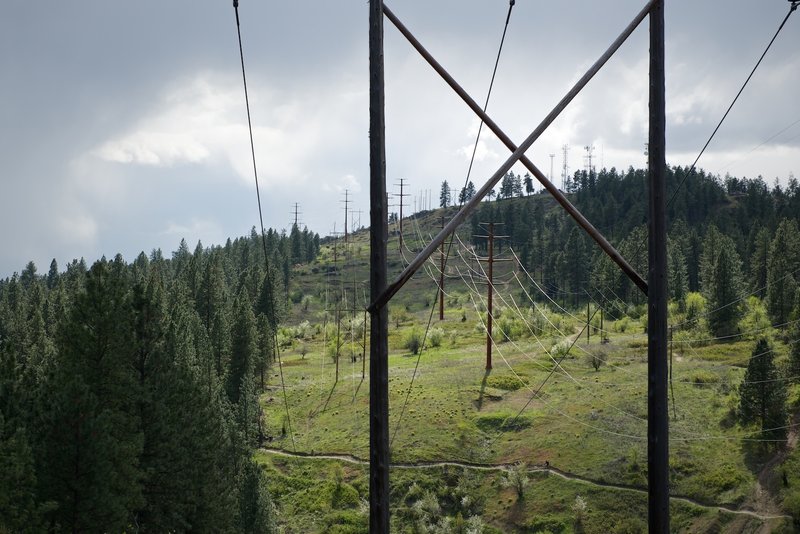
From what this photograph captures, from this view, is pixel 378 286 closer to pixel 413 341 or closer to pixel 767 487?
pixel 767 487

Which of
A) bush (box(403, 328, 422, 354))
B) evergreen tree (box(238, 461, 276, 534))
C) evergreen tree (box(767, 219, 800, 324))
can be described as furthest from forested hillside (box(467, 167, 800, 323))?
evergreen tree (box(238, 461, 276, 534))

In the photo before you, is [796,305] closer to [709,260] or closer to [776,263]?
[776,263]

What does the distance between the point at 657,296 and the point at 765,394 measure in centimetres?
3603

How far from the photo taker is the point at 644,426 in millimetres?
39688

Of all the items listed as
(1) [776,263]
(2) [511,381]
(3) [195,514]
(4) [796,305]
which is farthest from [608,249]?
(1) [776,263]

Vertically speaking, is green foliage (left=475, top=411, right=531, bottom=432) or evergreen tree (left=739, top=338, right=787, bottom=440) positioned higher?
evergreen tree (left=739, top=338, right=787, bottom=440)

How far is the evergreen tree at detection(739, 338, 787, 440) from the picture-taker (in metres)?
35.1

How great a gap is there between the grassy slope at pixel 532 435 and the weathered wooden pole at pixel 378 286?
29517mm

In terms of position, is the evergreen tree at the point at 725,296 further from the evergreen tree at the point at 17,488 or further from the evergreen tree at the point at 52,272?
the evergreen tree at the point at 52,272

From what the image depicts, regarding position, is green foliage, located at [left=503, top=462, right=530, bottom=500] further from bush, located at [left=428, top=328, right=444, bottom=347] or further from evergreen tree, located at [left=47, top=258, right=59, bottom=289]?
evergreen tree, located at [left=47, top=258, right=59, bottom=289]

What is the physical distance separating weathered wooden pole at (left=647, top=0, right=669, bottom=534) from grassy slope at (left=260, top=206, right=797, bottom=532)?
28.5 meters

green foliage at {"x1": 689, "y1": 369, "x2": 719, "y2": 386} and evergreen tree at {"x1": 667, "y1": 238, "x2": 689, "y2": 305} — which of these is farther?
evergreen tree at {"x1": 667, "y1": 238, "x2": 689, "y2": 305}

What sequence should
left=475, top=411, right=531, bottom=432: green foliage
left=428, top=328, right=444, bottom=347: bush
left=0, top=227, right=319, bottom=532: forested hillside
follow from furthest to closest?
left=428, top=328, right=444, bottom=347: bush < left=475, top=411, right=531, bottom=432: green foliage < left=0, top=227, right=319, bottom=532: forested hillside

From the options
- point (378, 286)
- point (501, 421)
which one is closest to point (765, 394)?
point (501, 421)
